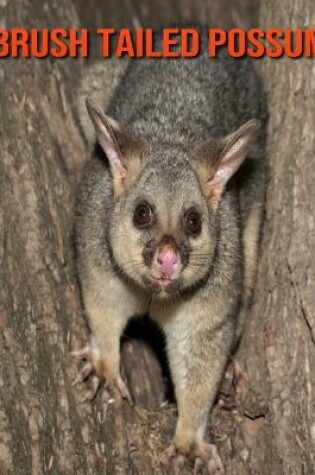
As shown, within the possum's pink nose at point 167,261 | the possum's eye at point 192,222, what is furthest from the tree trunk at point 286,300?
Result: the possum's pink nose at point 167,261

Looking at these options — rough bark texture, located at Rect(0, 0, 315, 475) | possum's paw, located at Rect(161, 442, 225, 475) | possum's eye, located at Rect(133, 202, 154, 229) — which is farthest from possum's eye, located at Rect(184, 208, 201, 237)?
possum's paw, located at Rect(161, 442, 225, 475)

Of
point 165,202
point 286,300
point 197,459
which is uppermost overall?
point 165,202

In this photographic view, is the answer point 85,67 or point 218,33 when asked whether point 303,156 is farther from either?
point 85,67

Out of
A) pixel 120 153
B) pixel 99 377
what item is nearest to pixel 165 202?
pixel 120 153

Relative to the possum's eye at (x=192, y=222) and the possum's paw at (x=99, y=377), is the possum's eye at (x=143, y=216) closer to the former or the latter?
the possum's eye at (x=192, y=222)

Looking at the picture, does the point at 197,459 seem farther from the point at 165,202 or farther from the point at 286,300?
the point at 165,202

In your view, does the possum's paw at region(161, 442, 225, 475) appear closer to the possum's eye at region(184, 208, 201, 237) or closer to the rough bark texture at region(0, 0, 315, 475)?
the rough bark texture at region(0, 0, 315, 475)
